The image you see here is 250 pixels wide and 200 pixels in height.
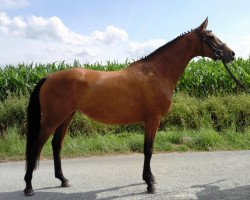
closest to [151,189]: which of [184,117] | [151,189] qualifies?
[151,189]

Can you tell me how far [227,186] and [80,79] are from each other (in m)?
2.68

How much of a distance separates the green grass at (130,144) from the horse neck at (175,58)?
2895 mm

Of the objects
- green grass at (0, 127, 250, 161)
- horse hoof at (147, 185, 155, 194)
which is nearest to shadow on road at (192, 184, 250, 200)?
horse hoof at (147, 185, 155, 194)

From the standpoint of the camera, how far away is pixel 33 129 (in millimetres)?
5207

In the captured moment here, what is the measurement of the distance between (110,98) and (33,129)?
4.07ft

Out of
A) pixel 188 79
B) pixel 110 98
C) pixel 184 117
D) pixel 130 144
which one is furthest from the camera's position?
pixel 188 79

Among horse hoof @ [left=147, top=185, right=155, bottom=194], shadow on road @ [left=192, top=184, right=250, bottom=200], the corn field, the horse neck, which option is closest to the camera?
shadow on road @ [left=192, top=184, right=250, bottom=200]

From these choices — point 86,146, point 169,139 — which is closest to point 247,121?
point 169,139

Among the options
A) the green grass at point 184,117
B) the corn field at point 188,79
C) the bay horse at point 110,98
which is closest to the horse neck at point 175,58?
the bay horse at point 110,98

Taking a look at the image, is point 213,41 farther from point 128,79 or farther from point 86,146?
point 86,146

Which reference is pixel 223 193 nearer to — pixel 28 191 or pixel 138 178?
pixel 138 178

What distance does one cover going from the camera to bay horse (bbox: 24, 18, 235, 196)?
507 cm

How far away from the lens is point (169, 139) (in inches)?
332

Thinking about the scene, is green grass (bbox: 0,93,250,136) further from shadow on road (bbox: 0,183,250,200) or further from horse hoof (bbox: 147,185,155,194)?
horse hoof (bbox: 147,185,155,194)
